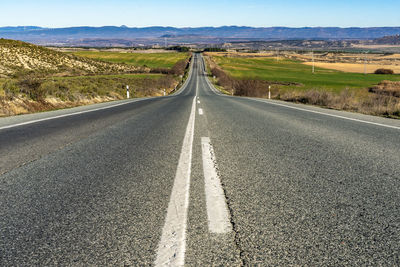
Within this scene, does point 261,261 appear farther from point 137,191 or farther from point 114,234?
point 137,191

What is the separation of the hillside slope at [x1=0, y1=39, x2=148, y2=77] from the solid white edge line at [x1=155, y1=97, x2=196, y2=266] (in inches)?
2041

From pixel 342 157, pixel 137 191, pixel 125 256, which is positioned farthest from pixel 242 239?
pixel 342 157

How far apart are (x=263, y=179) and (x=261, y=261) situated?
1.64 meters

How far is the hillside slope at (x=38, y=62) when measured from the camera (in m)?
53.8

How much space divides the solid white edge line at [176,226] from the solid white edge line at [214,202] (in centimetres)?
20

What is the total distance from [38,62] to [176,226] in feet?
221

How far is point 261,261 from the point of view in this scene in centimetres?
192

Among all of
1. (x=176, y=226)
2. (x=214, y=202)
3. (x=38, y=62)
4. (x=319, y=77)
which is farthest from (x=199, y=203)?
(x=319, y=77)

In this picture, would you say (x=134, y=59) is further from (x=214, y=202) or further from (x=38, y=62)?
(x=214, y=202)

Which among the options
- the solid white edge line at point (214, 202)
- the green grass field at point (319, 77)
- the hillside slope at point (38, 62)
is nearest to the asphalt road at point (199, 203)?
the solid white edge line at point (214, 202)

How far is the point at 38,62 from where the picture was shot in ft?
197

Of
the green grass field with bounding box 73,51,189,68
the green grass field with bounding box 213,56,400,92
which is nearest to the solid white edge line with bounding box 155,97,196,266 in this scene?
the green grass field with bounding box 213,56,400,92

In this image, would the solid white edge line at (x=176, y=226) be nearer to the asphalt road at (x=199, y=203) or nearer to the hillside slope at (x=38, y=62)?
the asphalt road at (x=199, y=203)

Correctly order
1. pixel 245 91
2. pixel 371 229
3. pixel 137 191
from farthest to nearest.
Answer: pixel 245 91 < pixel 137 191 < pixel 371 229
